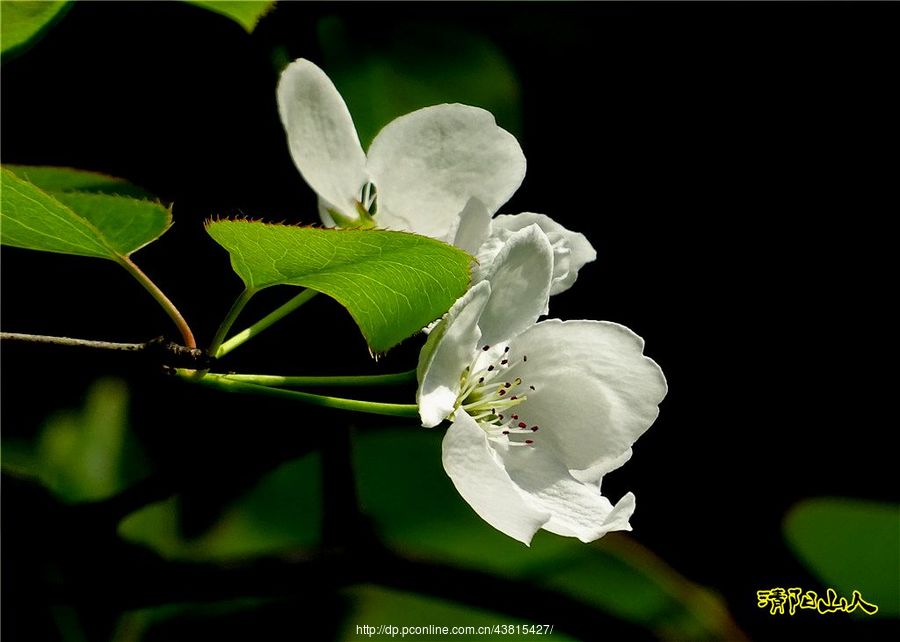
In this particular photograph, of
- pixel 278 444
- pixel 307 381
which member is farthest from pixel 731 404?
pixel 307 381

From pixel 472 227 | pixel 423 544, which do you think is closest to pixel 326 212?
pixel 472 227

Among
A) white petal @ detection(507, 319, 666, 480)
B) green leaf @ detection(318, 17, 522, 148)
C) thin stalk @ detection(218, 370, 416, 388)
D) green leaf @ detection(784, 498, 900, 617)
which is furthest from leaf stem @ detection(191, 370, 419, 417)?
green leaf @ detection(784, 498, 900, 617)

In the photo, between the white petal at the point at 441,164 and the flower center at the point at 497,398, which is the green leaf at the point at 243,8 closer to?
the white petal at the point at 441,164

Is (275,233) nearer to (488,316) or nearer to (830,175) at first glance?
(488,316)

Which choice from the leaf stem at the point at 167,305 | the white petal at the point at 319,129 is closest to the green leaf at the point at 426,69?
the white petal at the point at 319,129

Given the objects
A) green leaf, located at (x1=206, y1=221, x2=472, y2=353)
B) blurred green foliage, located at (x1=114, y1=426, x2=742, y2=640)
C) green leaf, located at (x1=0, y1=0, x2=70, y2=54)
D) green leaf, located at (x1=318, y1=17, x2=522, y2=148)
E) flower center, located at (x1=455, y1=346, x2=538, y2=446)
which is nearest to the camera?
green leaf, located at (x1=206, y1=221, x2=472, y2=353)

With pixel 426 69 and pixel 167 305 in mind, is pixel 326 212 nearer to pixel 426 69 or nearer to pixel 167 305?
pixel 167 305

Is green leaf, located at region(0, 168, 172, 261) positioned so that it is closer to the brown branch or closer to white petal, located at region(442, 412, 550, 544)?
the brown branch
